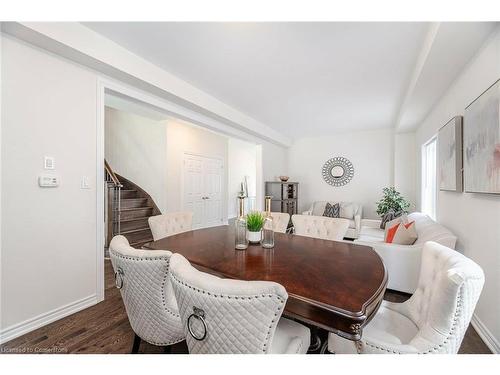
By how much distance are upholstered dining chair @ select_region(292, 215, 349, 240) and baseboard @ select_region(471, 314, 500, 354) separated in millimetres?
1140

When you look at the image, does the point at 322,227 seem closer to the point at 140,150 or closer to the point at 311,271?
the point at 311,271

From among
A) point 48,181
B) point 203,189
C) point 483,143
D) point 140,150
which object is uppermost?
point 140,150

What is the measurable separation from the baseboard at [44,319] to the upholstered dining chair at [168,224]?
0.80 metres

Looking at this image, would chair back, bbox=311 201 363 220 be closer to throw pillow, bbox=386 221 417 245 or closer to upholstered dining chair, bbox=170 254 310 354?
throw pillow, bbox=386 221 417 245

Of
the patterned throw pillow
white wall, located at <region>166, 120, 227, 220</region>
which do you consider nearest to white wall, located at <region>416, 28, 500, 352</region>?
the patterned throw pillow

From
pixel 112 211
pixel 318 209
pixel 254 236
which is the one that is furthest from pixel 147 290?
pixel 318 209

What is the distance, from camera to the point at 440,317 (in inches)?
36.6

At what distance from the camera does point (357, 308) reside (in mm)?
881

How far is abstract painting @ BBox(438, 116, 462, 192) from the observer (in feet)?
7.23

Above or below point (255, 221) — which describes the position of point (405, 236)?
below

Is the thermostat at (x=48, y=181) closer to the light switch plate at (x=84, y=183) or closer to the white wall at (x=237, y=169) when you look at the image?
the light switch plate at (x=84, y=183)

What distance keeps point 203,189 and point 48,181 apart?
13.0 feet
